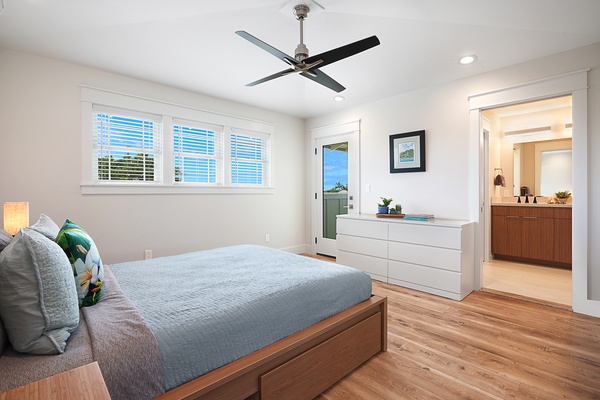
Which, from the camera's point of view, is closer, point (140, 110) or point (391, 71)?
point (391, 71)

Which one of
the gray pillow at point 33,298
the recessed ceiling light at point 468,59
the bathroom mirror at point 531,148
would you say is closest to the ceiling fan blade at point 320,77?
the recessed ceiling light at point 468,59

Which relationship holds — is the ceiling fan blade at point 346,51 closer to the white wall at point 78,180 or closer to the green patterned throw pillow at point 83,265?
the green patterned throw pillow at point 83,265

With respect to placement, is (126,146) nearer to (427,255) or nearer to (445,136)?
(427,255)

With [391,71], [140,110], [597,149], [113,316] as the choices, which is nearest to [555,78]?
[597,149]

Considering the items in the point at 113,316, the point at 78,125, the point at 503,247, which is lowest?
the point at 503,247

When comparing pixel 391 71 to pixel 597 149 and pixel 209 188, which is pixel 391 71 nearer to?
pixel 597 149

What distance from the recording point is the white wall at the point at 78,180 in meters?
2.84

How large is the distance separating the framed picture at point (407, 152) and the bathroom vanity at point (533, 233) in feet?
6.42

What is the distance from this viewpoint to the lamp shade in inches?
94.5

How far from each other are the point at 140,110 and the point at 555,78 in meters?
4.52

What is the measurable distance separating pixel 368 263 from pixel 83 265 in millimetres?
3260

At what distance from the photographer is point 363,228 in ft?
13.1

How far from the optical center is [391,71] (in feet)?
11.0

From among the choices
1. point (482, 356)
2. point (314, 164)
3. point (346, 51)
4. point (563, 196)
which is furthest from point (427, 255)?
point (563, 196)
